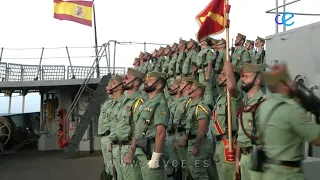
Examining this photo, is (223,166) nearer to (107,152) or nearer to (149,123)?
(149,123)

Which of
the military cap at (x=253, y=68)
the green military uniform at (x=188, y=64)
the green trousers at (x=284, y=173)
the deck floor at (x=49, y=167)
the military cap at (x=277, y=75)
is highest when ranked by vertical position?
the green military uniform at (x=188, y=64)

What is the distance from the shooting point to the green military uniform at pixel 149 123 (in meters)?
4.98

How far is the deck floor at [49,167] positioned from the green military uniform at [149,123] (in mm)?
4175

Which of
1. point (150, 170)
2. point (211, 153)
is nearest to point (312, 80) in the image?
point (150, 170)

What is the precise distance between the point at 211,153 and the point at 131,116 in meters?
1.64

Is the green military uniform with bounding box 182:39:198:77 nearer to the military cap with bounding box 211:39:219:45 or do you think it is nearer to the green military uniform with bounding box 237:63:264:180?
the military cap with bounding box 211:39:219:45

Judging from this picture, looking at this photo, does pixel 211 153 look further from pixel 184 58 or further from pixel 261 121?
pixel 184 58

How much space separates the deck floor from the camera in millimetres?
9633

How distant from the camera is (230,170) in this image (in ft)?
17.4

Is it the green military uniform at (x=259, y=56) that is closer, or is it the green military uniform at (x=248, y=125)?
the green military uniform at (x=248, y=125)

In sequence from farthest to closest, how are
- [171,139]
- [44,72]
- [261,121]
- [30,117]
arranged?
[30,117], [44,72], [171,139], [261,121]

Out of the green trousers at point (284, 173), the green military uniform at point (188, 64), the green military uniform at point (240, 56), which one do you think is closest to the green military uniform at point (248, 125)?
the green trousers at point (284, 173)

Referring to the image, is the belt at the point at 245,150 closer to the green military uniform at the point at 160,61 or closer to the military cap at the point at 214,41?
the military cap at the point at 214,41

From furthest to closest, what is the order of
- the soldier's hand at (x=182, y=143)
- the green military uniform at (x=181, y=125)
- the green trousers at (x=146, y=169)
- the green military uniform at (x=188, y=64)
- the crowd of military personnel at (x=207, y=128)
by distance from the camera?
1. the green military uniform at (x=188, y=64)
2. the green military uniform at (x=181, y=125)
3. the soldier's hand at (x=182, y=143)
4. the green trousers at (x=146, y=169)
5. the crowd of military personnel at (x=207, y=128)
